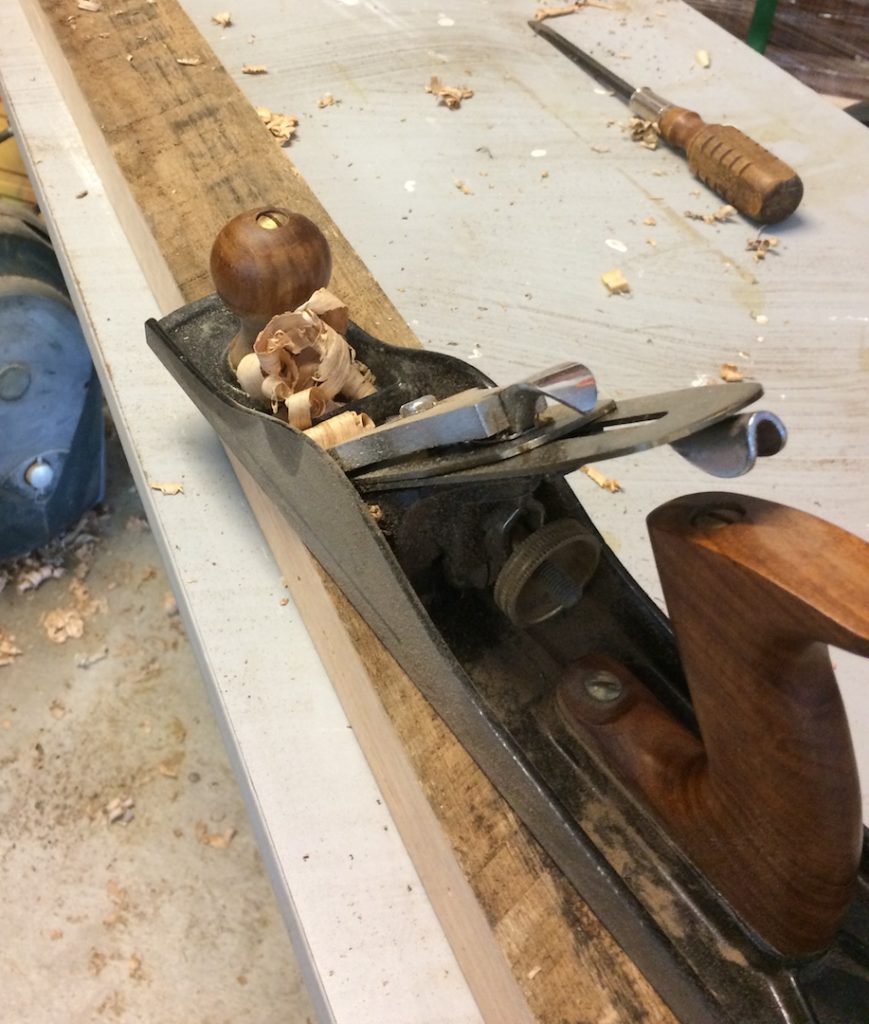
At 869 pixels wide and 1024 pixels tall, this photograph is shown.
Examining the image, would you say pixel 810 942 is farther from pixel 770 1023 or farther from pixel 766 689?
pixel 766 689

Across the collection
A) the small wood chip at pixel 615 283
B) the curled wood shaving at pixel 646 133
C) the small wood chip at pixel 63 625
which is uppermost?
the curled wood shaving at pixel 646 133

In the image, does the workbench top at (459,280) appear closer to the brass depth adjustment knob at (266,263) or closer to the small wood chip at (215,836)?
the brass depth adjustment knob at (266,263)

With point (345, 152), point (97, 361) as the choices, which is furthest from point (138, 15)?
point (97, 361)

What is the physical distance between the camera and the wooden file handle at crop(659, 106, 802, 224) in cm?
129

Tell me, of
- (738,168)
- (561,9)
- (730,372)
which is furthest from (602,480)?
(561,9)

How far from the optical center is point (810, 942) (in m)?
0.58

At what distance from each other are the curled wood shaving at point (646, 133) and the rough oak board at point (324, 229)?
0.63 m

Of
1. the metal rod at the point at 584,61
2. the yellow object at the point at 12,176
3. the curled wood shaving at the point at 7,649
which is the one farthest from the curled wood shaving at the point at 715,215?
the curled wood shaving at the point at 7,649

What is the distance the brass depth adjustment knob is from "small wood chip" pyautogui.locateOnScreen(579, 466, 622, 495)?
40cm

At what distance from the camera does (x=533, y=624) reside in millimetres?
758

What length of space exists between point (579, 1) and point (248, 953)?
1830mm

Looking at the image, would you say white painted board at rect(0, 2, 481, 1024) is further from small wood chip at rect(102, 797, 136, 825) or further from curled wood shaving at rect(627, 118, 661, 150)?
curled wood shaving at rect(627, 118, 661, 150)

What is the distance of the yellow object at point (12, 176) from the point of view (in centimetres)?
155

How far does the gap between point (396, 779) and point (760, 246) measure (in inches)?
38.5
